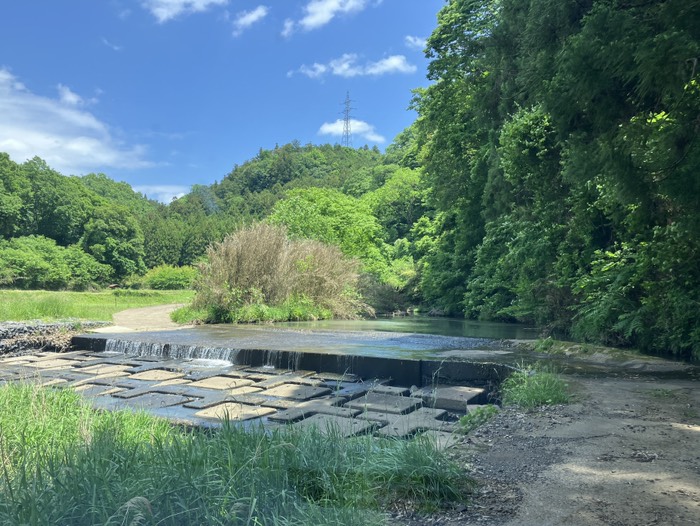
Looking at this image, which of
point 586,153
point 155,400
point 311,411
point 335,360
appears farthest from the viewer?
point 335,360

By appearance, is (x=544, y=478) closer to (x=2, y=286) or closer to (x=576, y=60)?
(x=576, y=60)

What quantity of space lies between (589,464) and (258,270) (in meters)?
15.8

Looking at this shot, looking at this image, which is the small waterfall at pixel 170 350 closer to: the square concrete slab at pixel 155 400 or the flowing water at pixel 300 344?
the flowing water at pixel 300 344

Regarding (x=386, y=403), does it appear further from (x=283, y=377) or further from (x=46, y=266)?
(x=46, y=266)

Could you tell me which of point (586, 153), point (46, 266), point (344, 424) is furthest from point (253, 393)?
point (46, 266)

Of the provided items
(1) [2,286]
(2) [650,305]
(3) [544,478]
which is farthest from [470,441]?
(1) [2,286]

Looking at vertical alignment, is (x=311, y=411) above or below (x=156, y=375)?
above

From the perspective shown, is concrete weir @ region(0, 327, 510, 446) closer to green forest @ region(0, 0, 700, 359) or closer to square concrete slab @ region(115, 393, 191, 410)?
square concrete slab @ region(115, 393, 191, 410)

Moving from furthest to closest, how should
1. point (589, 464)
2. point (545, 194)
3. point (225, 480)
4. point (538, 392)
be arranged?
point (545, 194)
point (538, 392)
point (589, 464)
point (225, 480)

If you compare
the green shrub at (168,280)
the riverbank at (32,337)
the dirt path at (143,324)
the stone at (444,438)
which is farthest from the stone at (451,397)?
the green shrub at (168,280)

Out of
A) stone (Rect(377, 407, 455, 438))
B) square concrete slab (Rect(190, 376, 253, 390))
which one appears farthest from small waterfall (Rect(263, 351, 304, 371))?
stone (Rect(377, 407, 455, 438))

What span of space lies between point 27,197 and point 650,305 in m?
54.1

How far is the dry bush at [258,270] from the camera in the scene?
18.2 metres

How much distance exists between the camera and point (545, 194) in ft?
38.2
